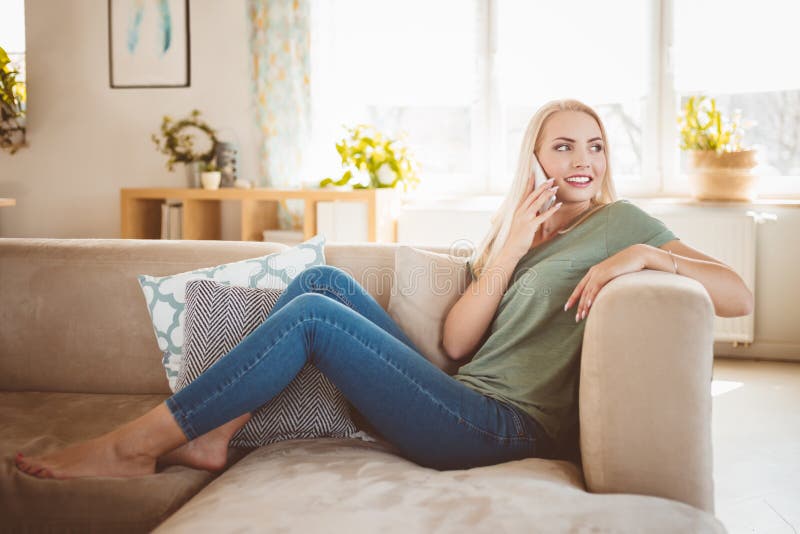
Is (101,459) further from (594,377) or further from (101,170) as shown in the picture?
(101,170)

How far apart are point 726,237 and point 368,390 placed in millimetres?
2881

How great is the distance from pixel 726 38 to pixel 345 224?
218 centimetres

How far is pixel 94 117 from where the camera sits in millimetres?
4781

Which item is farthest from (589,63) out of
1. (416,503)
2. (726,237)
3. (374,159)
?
(416,503)

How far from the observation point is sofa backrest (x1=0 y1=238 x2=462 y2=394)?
2.03 meters

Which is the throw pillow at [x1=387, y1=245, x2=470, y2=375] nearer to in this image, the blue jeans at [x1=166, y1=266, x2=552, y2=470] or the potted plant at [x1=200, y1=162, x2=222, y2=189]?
the blue jeans at [x1=166, y1=266, x2=552, y2=470]

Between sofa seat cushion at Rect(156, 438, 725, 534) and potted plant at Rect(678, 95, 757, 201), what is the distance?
2770 mm

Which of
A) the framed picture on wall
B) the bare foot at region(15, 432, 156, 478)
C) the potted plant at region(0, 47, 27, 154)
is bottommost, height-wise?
the bare foot at region(15, 432, 156, 478)

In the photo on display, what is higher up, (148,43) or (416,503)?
(148,43)

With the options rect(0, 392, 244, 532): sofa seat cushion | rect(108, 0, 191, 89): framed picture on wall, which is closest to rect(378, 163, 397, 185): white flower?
rect(108, 0, 191, 89): framed picture on wall

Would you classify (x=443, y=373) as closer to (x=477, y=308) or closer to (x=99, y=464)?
(x=477, y=308)

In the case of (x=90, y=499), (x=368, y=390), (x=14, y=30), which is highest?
(x=14, y=30)

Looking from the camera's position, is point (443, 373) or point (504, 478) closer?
point (504, 478)

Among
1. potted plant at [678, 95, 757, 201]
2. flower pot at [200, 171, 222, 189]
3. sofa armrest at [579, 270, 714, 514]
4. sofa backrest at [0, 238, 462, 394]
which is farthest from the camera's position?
flower pot at [200, 171, 222, 189]
